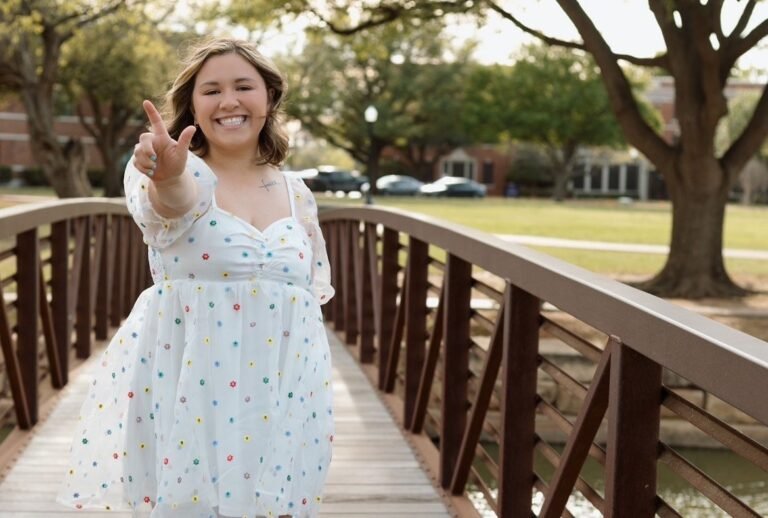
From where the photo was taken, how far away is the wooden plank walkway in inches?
182

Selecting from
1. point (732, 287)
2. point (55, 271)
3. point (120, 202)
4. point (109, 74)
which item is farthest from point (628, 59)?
point (109, 74)

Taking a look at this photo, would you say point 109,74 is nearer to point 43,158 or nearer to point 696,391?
point 43,158

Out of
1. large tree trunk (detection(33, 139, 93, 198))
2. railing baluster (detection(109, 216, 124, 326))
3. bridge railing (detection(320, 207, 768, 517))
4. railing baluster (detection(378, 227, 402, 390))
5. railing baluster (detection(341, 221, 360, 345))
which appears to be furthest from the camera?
large tree trunk (detection(33, 139, 93, 198))

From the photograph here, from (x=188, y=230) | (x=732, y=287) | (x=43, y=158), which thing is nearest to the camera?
(x=188, y=230)

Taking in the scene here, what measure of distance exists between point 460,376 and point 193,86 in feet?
7.21

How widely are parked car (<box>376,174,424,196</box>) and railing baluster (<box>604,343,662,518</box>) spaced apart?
5610cm

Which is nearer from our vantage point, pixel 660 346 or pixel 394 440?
pixel 660 346

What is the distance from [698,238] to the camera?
14453 mm

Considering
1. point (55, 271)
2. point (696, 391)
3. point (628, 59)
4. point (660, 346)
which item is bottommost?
point (696, 391)

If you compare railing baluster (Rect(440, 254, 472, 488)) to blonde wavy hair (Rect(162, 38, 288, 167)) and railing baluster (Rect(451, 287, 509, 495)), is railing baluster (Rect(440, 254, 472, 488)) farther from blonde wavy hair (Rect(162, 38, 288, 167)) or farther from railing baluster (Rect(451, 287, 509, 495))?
blonde wavy hair (Rect(162, 38, 288, 167))

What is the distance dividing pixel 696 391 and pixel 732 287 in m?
5.37

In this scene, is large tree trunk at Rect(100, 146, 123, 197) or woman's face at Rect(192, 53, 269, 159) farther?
large tree trunk at Rect(100, 146, 123, 197)

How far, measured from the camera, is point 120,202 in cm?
948

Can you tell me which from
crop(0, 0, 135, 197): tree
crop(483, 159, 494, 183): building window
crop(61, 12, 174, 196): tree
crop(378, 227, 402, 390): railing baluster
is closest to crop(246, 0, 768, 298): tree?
crop(378, 227, 402, 390): railing baluster
